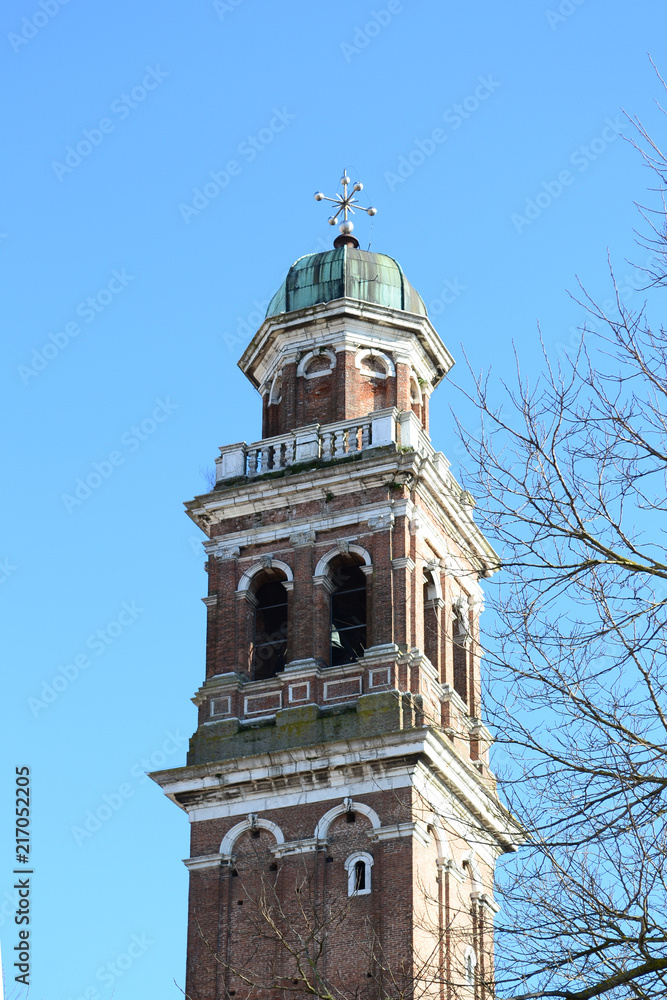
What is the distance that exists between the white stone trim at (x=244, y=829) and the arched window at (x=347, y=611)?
4411 mm

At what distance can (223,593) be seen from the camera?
4219 centimetres

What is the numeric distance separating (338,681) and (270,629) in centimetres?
383

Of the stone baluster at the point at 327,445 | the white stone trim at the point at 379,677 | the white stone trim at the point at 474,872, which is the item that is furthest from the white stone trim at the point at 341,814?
the stone baluster at the point at 327,445

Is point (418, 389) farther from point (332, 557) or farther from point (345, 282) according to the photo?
point (332, 557)

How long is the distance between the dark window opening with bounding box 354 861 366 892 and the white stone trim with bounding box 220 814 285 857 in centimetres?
197

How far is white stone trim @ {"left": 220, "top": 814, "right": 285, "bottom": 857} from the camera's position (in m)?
38.2

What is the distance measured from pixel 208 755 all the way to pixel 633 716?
2183 centimetres

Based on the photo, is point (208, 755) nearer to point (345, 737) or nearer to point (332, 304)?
point (345, 737)

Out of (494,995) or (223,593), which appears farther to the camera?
(223,593)

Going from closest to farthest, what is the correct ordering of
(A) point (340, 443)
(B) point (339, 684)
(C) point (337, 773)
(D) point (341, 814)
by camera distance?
1. (D) point (341, 814)
2. (C) point (337, 773)
3. (B) point (339, 684)
4. (A) point (340, 443)

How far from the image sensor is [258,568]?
42.2 m

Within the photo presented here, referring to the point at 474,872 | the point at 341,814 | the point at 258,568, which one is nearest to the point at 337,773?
the point at 341,814

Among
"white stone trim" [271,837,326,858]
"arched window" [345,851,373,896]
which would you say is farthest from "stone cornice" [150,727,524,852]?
"arched window" [345,851,373,896]

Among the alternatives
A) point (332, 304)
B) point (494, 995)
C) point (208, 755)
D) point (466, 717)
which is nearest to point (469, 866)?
point (466, 717)
